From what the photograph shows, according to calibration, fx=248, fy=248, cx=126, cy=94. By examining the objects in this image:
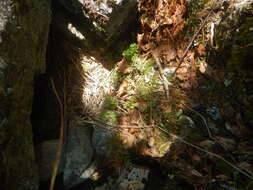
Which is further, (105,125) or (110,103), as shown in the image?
(110,103)

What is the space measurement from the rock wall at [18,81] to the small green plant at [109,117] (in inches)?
34.2

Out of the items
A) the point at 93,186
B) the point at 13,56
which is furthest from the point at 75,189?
the point at 13,56

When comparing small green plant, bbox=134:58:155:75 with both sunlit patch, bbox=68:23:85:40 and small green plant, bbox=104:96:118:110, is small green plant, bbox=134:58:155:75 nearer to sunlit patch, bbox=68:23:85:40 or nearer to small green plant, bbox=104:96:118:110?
small green plant, bbox=104:96:118:110

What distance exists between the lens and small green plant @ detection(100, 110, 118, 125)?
278cm

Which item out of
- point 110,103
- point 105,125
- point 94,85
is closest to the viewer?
point 105,125

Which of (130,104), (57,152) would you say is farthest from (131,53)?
(57,152)

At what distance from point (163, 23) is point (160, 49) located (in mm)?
316

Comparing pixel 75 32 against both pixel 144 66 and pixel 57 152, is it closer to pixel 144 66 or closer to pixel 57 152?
pixel 144 66

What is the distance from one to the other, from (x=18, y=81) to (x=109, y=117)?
111 cm

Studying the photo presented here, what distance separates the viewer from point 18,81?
201 centimetres

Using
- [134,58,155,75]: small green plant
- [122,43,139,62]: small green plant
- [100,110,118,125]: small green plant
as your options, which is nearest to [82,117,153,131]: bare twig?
[100,110,118,125]: small green plant

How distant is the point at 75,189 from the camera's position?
2.41m

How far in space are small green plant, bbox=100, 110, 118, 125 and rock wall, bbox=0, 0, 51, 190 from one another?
87 cm

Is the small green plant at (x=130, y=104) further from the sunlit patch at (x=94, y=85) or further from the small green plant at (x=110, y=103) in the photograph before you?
the sunlit patch at (x=94, y=85)
